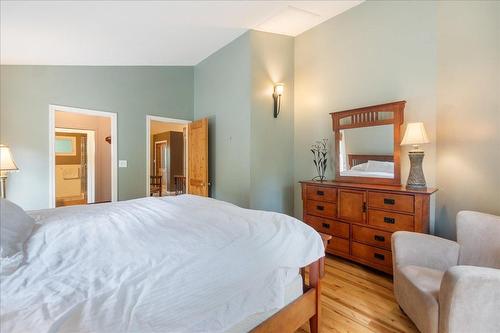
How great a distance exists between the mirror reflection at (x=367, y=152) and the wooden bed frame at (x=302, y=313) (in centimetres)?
161

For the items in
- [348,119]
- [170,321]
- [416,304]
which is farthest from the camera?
[348,119]

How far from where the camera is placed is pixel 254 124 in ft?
11.5

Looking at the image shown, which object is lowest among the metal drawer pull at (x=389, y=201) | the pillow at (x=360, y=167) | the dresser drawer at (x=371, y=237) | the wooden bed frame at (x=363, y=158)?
the dresser drawer at (x=371, y=237)

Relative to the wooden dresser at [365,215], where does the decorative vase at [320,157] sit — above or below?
above

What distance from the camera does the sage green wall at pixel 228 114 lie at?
355 centimetres

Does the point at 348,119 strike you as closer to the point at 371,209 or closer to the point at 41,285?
the point at 371,209

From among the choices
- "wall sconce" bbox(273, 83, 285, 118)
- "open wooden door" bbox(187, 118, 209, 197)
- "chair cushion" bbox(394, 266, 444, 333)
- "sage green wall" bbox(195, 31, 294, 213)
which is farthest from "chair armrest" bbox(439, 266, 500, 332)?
"open wooden door" bbox(187, 118, 209, 197)

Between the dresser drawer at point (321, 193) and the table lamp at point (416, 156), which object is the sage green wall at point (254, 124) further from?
the table lamp at point (416, 156)

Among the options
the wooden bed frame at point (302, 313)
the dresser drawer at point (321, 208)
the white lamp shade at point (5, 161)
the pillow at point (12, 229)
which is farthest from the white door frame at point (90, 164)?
the wooden bed frame at point (302, 313)

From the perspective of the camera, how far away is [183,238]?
4.05 ft

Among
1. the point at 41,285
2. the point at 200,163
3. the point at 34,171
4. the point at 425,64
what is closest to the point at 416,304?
the point at 41,285

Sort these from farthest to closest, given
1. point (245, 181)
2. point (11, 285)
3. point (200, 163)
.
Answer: point (200, 163) < point (245, 181) < point (11, 285)

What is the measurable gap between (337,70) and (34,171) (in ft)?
13.7

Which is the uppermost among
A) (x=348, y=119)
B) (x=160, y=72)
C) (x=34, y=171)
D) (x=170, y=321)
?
(x=160, y=72)
